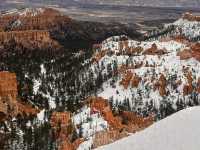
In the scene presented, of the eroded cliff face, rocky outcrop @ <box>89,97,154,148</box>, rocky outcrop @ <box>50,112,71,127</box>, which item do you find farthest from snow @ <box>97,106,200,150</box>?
the eroded cliff face

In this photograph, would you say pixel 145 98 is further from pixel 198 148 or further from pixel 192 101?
pixel 198 148

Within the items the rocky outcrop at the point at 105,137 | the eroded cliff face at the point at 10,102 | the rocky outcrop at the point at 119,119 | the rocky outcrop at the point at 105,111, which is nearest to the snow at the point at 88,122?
the rocky outcrop at the point at 105,111

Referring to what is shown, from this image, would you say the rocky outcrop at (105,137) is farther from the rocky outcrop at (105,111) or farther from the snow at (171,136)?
the snow at (171,136)

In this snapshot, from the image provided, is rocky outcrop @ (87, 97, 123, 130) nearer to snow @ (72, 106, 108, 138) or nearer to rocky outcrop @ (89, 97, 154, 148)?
rocky outcrop @ (89, 97, 154, 148)

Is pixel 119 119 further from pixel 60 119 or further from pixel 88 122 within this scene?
pixel 60 119

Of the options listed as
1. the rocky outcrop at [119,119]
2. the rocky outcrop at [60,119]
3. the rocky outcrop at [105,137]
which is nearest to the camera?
the rocky outcrop at [105,137]

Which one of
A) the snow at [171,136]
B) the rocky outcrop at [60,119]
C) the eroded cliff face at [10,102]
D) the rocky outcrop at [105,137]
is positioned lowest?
the eroded cliff face at [10,102]

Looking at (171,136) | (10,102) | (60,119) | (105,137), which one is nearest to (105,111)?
(60,119)

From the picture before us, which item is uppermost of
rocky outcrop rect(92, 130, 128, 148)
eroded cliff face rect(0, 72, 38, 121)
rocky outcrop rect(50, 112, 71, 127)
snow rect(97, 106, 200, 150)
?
snow rect(97, 106, 200, 150)
